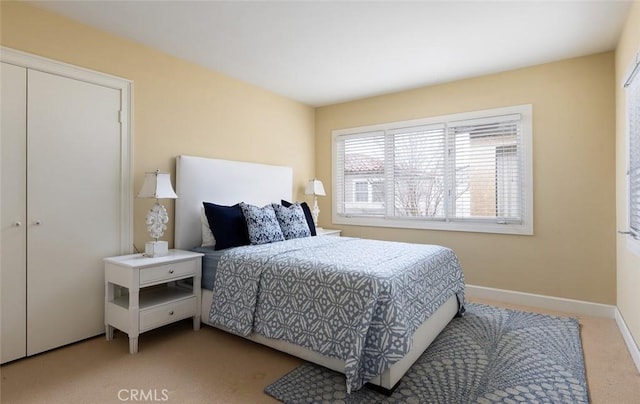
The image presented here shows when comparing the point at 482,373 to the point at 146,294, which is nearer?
the point at 482,373

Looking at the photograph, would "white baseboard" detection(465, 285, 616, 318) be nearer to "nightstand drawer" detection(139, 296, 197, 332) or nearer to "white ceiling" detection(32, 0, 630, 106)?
"white ceiling" detection(32, 0, 630, 106)

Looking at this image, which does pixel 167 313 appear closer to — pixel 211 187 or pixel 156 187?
pixel 156 187

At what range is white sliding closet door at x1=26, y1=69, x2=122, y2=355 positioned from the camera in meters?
2.38

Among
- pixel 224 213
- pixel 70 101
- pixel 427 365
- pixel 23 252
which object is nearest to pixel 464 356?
pixel 427 365

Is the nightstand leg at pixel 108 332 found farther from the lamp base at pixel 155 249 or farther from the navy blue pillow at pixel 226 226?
the navy blue pillow at pixel 226 226

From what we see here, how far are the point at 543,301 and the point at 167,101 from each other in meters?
4.20

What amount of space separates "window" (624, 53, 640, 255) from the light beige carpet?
805 millimetres

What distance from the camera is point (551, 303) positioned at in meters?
3.37

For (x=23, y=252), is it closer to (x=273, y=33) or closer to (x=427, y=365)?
(x=273, y=33)

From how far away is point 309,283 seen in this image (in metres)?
2.18

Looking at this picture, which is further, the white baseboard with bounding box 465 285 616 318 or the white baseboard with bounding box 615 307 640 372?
the white baseboard with bounding box 465 285 616 318

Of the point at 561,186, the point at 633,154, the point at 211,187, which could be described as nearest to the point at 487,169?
the point at 561,186

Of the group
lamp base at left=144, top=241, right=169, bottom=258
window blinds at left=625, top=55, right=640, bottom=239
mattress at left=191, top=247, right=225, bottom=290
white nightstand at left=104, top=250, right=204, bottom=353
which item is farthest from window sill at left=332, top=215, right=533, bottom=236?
lamp base at left=144, top=241, right=169, bottom=258

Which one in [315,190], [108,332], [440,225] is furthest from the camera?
[315,190]
